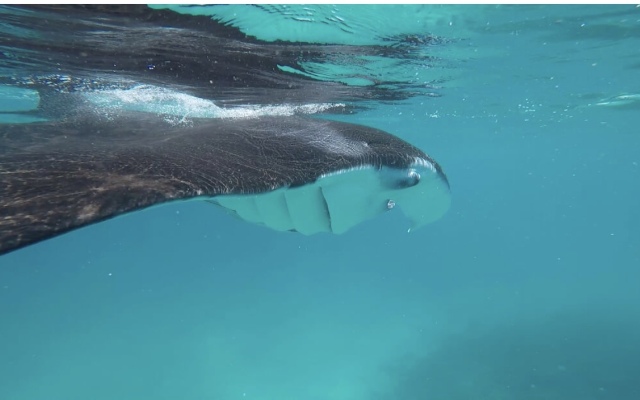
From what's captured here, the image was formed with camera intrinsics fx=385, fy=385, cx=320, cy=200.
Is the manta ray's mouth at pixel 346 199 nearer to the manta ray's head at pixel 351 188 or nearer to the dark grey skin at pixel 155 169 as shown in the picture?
the manta ray's head at pixel 351 188

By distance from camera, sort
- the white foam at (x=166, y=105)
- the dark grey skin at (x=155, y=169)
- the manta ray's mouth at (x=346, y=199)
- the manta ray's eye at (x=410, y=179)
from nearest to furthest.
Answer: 1. the dark grey skin at (x=155, y=169)
2. the manta ray's mouth at (x=346, y=199)
3. the manta ray's eye at (x=410, y=179)
4. the white foam at (x=166, y=105)

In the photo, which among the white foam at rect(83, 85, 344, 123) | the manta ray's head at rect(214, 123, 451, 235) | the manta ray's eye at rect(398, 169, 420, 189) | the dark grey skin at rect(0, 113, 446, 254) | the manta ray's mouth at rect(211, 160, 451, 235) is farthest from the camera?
the white foam at rect(83, 85, 344, 123)

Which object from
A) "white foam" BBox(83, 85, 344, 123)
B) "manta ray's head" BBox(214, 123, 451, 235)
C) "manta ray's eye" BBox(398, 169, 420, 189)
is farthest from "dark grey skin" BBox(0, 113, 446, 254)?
"white foam" BBox(83, 85, 344, 123)

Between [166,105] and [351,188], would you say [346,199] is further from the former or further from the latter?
[166,105]

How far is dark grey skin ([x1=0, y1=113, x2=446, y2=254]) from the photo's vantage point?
75.4 inches

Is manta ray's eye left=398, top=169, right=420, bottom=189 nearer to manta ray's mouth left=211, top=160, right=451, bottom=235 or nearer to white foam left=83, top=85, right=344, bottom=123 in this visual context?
manta ray's mouth left=211, top=160, right=451, bottom=235

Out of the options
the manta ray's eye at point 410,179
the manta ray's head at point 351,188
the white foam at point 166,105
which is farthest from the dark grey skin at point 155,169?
the white foam at point 166,105

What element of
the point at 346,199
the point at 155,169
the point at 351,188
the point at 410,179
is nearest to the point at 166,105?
the point at 346,199

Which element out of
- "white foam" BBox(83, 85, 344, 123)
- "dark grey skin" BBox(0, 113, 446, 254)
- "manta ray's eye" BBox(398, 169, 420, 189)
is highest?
"dark grey skin" BBox(0, 113, 446, 254)

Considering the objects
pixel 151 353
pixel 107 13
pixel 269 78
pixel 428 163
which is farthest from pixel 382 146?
pixel 151 353

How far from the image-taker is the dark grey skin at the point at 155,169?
1915mm

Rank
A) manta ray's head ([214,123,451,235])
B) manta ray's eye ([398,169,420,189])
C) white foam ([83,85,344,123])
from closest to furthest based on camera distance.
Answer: manta ray's head ([214,123,451,235]) → manta ray's eye ([398,169,420,189]) → white foam ([83,85,344,123])

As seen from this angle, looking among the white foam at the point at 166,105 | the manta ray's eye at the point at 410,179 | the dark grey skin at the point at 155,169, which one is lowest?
the white foam at the point at 166,105

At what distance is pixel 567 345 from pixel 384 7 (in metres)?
18.2
